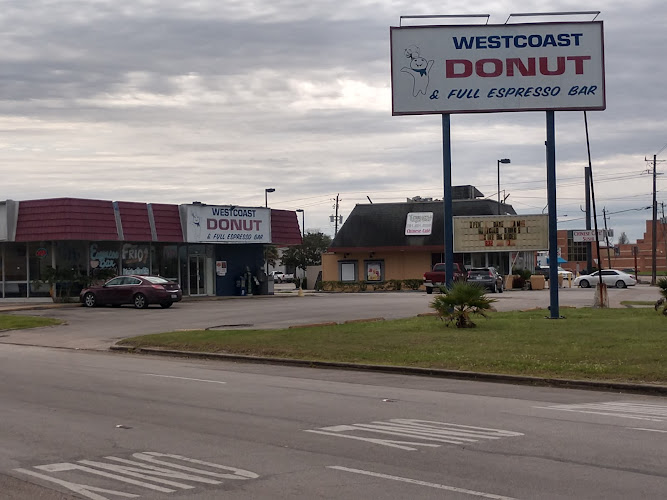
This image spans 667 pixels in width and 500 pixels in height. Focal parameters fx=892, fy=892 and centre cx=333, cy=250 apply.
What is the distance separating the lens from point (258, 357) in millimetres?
20016

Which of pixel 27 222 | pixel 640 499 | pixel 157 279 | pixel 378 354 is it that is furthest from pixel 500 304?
pixel 640 499

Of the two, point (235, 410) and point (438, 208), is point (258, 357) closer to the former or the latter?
point (235, 410)

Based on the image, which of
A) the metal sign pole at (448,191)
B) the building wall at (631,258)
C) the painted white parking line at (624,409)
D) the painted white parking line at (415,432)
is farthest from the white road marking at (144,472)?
the building wall at (631,258)

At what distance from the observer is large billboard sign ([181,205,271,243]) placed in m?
46.6

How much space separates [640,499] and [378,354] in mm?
12179

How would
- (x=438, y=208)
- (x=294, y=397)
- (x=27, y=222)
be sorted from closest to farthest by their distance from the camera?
(x=294, y=397), (x=27, y=222), (x=438, y=208)

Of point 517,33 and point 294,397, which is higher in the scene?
point 517,33

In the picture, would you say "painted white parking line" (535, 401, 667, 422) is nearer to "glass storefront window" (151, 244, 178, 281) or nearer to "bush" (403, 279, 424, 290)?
"glass storefront window" (151, 244, 178, 281)

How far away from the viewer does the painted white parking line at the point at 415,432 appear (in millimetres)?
9680

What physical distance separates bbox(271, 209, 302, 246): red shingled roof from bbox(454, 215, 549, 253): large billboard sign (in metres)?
12.8

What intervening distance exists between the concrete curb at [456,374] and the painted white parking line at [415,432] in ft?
16.8

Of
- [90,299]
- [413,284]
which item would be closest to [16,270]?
[90,299]

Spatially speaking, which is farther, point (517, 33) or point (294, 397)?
point (517, 33)

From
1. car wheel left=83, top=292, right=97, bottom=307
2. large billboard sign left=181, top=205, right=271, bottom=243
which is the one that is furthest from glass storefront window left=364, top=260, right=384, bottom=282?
car wheel left=83, top=292, right=97, bottom=307
